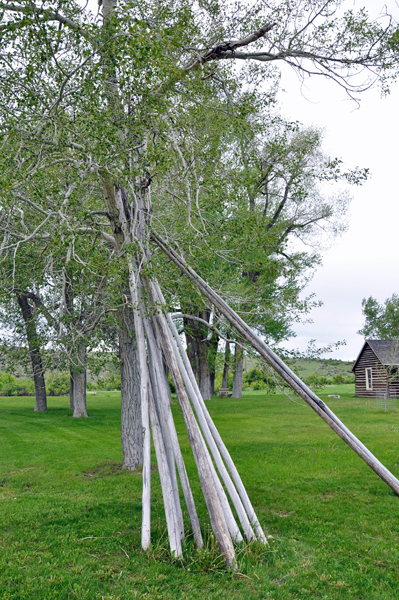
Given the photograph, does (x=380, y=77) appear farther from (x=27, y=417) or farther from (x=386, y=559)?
(x=27, y=417)

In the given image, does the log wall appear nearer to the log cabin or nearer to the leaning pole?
the log cabin

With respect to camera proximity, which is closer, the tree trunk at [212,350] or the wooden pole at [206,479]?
the wooden pole at [206,479]

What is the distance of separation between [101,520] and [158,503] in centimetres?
93

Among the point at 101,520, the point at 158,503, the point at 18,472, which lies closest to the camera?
the point at 101,520

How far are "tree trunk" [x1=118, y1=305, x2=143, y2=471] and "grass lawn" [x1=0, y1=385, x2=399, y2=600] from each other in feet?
1.34

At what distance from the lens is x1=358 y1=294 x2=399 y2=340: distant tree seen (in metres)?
46.0

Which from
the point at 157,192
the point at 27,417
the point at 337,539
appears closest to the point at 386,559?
the point at 337,539

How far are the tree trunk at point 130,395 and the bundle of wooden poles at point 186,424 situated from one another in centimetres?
212

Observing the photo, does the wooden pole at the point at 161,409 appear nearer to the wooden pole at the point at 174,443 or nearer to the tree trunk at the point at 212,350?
the wooden pole at the point at 174,443

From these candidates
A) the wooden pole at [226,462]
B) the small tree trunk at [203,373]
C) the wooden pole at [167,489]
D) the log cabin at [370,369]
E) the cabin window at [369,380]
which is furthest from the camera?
the cabin window at [369,380]

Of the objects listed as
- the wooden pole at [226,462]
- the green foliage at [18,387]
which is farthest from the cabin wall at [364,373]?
the wooden pole at [226,462]

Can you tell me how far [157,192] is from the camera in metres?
8.34

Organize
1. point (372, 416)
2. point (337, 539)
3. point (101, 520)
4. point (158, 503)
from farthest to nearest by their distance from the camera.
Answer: point (372, 416), point (158, 503), point (101, 520), point (337, 539)

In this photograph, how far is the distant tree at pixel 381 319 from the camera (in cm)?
4600
